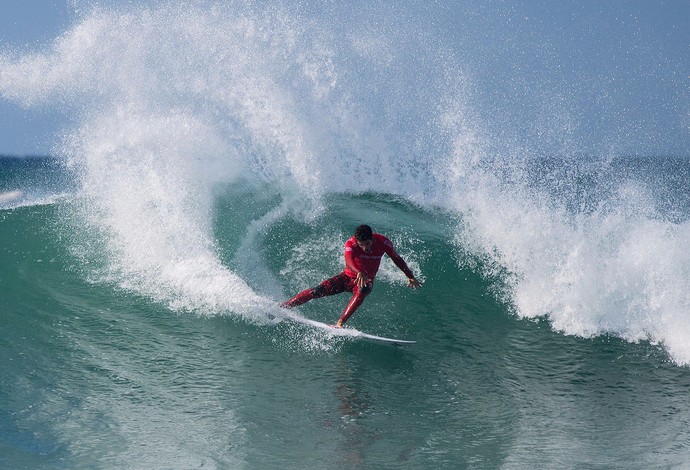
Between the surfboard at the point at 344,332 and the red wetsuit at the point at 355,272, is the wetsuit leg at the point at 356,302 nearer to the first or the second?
the red wetsuit at the point at 355,272

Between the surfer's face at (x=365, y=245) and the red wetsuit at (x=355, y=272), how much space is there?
35 mm

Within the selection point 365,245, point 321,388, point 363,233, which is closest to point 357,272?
point 365,245

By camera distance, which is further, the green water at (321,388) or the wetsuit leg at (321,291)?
the wetsuit leg at (321,291)

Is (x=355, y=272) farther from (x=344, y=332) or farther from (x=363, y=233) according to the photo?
(x=344, y=332)

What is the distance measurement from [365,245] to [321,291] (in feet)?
2.69

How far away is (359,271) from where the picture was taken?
788 cm

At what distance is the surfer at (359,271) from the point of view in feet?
25.7

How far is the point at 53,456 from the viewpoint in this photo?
5.13 metres

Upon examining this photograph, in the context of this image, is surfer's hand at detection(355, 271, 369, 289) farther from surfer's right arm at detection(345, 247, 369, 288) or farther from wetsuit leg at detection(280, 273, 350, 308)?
wetsuit leg at detection(280, 273, 350, 308)

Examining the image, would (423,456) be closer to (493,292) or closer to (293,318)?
(293,318)

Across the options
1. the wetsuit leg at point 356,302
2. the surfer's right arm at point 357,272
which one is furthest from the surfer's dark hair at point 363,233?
the wetsuit leg at point 356,302

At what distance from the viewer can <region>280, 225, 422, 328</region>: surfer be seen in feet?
25.7

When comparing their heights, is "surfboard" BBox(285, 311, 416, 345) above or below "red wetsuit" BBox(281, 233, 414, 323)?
below

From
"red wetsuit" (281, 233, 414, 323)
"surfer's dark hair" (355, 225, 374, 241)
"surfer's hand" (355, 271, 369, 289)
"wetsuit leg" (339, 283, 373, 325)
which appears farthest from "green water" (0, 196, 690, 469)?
"surfer's dark hair" (355, 225, 374, 241)
